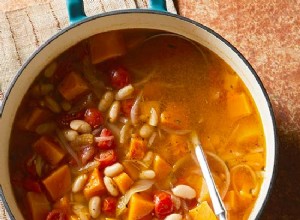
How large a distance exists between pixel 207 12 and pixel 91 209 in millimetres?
693

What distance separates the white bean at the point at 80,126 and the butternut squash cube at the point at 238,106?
0.40 m

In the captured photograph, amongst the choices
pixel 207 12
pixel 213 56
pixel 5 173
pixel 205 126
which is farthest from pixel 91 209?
pixel 207 12

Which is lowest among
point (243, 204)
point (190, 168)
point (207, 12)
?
point (243, 204)

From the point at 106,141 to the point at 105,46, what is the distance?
0.27m

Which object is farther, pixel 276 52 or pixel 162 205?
pixel 276 52

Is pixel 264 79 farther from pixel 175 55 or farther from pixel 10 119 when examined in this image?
pixel 10 119

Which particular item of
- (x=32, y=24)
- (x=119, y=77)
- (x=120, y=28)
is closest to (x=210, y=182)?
(x=119, y=77)

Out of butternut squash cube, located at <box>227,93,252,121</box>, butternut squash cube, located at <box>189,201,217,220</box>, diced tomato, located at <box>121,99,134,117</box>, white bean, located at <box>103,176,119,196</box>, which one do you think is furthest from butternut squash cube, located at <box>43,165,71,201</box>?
butternut squash cube, located at <box>227,93,252,121</box>

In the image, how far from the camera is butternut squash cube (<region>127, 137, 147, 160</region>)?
190 centimetres

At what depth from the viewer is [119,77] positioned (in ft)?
6.35

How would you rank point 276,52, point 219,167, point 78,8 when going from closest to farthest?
point 78,8 < point 219,167 < point 276,52

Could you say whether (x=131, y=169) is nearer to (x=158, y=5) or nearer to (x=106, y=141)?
(x=106, y=141)

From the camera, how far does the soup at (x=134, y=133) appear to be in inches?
73.9

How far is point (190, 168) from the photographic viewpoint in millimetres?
1911
